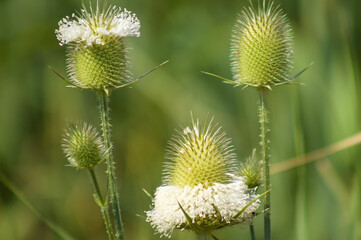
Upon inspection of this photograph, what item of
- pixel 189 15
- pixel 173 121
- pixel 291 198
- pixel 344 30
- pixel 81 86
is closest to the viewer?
pixel 81 86

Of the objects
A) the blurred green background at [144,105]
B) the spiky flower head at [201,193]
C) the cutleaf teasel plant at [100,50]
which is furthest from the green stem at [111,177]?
the blurred green background at [144,105]

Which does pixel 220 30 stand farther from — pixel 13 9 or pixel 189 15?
pixel 13 9

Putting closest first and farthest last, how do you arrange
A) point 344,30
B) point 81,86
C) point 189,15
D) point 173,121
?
point 81,86 < point 344,30 < point 173,121 < point 189,15

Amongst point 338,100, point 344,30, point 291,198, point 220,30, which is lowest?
point 291,198

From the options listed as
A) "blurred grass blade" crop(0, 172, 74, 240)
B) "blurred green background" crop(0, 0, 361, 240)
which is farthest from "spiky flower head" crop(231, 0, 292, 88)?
"blurred green background" crop(0, 0, 361, 240)

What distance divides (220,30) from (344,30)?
1858mm

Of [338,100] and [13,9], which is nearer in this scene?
[338,100]

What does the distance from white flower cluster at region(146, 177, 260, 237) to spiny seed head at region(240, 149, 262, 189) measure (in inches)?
8.1

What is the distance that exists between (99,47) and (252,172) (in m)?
0.90

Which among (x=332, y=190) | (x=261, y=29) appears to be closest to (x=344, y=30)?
(x=332, y=190)

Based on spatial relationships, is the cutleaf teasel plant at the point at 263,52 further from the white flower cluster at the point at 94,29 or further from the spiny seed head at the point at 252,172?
the white flower cluster at the point at 94,29

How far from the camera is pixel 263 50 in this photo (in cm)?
273

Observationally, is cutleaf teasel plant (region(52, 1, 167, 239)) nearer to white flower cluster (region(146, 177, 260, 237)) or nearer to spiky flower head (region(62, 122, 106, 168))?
spiky flower head (region(62, 122, 106, 168))

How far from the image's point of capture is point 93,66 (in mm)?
2664
